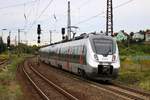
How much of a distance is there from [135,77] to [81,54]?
15.7 feet

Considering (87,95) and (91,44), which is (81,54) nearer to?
(91,44)

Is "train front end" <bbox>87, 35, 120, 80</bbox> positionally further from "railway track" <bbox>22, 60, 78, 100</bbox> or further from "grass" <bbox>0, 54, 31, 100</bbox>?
"grass" <bbox>0, 54, 31, 100</bbox>

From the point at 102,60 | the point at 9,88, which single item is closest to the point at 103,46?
the point at 102,60

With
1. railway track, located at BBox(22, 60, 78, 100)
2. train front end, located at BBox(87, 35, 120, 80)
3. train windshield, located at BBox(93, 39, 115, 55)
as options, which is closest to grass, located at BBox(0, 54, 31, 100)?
railway track, located at BBox(22, 60, 78, 100)

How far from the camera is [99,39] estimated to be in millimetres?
25672

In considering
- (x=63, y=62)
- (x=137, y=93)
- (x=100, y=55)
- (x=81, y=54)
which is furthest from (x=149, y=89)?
(x=63, y=62)

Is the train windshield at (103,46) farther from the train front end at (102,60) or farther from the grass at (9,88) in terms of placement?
the grass at (9,88)

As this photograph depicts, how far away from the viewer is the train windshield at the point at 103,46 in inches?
981

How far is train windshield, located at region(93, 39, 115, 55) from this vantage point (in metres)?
24.9

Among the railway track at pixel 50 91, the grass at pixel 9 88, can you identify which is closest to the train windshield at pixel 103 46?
the railway track at pixel 50 91

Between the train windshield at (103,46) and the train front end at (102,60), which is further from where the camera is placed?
the train windshield at (103,46)

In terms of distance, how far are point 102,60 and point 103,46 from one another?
3.71 ft

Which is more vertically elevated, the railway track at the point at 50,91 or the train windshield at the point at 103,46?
the train windshield at the point at 103,46

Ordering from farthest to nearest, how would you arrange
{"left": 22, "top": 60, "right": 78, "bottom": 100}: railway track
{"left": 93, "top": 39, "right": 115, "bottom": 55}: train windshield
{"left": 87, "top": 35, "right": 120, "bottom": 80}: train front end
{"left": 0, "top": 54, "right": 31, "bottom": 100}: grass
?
{"left": 93, "top": 39, "right": 115, "bottom": 55}: train windshield → {"left": 87, "top": 35, "right": 120, "bottom": 80}: train front end → {"left": 22, "top": 60, "right": 78, "bottom": 100}: railway track → {"left": 0, "top": 54, "right": 31, "bottom": 100}: grass
